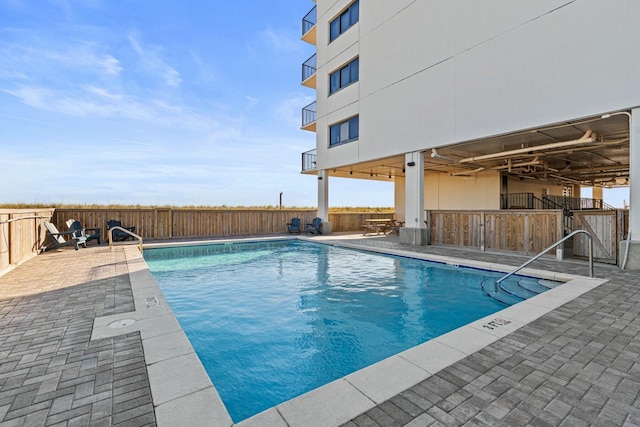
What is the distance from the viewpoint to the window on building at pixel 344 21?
1284 centimetres

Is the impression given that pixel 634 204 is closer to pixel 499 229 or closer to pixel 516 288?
pixel 499 229

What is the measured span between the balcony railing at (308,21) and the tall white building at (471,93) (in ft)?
0.28

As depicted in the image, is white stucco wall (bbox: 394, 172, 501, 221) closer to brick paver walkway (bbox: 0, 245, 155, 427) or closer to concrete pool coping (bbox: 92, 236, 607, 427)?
concrete pool coping (bbox: 92, 236, 607, 427)

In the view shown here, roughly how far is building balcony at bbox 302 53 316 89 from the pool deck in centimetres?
1494

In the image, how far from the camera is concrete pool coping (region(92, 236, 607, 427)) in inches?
71.8

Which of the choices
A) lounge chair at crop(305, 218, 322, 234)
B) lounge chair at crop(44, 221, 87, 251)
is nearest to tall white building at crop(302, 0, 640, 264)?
lounge chair at crop(305, 218, 322, 234)

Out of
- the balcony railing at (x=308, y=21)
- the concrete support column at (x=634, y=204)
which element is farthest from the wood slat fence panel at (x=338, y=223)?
the balcony railing at (x=308, y=21)

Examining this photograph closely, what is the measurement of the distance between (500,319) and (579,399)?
1487mm

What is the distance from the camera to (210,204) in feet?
58.3

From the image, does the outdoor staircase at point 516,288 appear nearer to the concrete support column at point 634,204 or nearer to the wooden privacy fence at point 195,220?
the concrete support column at point 634,204

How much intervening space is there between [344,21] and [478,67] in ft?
25.3

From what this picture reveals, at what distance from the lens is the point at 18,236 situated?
21.5 feet

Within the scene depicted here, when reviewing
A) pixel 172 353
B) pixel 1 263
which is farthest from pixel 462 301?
pixel 1 263

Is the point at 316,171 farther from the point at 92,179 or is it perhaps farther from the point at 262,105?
the point at 92,179
